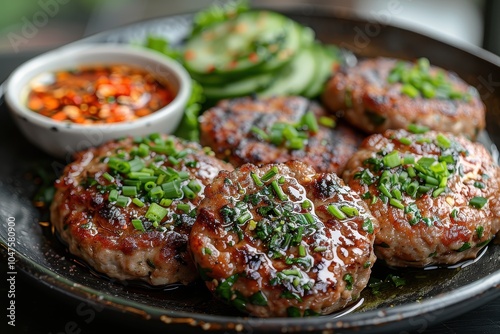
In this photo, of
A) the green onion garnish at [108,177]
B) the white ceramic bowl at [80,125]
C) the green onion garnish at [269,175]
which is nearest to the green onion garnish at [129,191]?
the green onion garnish at [108,177]

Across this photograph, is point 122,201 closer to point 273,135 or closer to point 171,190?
point 171,190

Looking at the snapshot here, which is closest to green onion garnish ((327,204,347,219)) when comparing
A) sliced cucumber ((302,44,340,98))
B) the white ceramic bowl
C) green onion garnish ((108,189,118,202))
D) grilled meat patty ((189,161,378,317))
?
grilled meat patty ((189,161,378,317))

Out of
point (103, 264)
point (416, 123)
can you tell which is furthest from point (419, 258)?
point (103, 264)

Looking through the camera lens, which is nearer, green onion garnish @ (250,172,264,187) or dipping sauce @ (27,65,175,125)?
→ green onion garnish @ (250,172,264,187)

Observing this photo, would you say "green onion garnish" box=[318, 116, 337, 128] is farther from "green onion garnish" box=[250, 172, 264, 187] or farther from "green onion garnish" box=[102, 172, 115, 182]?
"green onion garnish" box=[102, 172, 115, 182]

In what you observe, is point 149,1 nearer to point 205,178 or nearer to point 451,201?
point 205,178

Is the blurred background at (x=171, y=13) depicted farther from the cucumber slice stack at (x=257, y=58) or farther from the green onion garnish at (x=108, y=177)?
the green onion garnish at (x=108, y=177)
